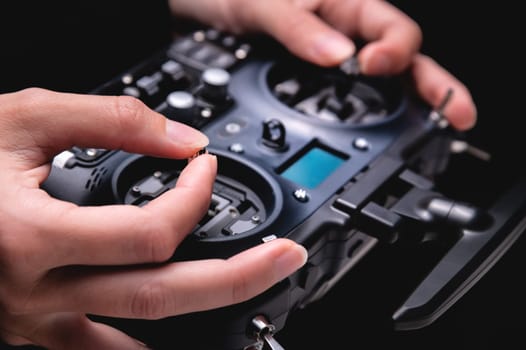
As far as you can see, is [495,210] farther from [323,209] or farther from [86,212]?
[86,212]

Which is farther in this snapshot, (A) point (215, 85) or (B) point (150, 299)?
(A) point (215, 85)

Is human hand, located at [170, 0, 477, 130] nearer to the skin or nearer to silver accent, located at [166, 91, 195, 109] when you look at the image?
silver accent, located at [166, 91, 195, 109]

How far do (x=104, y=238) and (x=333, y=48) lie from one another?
21.4 inches

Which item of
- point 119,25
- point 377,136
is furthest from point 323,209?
point 119,25

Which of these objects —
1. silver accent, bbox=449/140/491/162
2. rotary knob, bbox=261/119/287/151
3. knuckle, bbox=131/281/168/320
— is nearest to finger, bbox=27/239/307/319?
knuckle, bbox=131/281/168/320

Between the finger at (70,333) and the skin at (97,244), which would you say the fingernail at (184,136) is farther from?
the finger at (70,333)

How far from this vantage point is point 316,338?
3.19 ft

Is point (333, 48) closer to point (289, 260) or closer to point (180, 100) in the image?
point (180, 100)

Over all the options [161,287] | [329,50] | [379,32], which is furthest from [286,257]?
[379,32]

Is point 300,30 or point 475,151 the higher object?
point 300,30

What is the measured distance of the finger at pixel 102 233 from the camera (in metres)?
0.62

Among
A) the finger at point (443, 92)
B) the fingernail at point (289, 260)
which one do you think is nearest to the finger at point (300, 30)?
the finger at point (443, 92)

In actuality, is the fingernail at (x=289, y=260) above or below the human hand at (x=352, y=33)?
below

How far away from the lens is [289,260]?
26.7 inches
